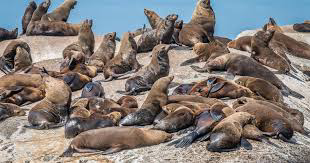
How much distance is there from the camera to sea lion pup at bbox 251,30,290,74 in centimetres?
1441

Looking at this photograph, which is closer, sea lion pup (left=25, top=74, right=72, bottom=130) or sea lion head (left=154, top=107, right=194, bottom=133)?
sea lion head (left=154, top=107, right=194, bottom=133)

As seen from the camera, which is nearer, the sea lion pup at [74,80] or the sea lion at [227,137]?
the sea lion at [227,137]

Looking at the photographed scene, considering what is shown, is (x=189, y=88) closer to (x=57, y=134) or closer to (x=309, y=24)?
(x=57, y=134)

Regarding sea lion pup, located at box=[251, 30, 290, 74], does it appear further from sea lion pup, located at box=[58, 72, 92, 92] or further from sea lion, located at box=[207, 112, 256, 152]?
sea lion, located at box=[207, 112, 256, 152]

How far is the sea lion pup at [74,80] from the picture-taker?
13.0m

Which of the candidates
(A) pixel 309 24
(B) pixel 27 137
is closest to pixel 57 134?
(B) pixel 27 137

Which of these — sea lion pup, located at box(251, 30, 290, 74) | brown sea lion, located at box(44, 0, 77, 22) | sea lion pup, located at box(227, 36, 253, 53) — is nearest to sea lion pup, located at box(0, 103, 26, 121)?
sea lion pup, located at box(251, 30, 290, 74)

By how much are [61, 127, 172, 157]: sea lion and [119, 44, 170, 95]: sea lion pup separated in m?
4.33

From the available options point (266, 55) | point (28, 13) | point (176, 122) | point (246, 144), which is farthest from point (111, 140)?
point (28, 13)

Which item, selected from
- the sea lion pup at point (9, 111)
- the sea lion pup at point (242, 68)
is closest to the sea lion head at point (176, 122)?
the sea lion pup at point (9, 111)

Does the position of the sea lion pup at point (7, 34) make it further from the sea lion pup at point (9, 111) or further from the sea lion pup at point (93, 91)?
the sea lion pup at point (9, 111)

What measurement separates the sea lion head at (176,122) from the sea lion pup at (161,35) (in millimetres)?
7430

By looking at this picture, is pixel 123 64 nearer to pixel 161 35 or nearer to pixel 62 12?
pixel 161 35

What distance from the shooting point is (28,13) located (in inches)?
934
